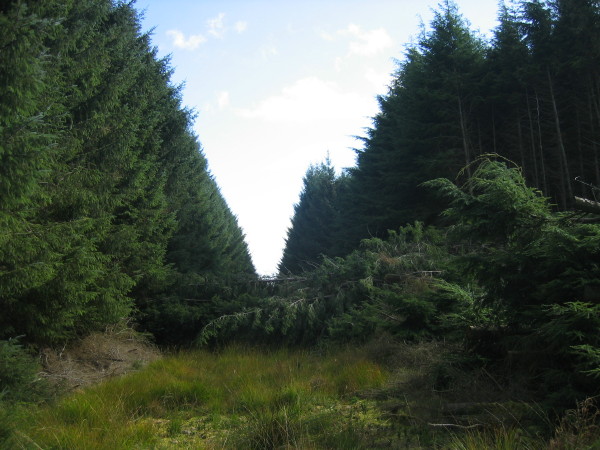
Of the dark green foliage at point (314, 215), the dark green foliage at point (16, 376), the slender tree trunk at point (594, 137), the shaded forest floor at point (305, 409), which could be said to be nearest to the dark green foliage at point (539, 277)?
the shaded forest floor at point (305, 409)

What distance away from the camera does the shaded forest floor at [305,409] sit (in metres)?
3.73

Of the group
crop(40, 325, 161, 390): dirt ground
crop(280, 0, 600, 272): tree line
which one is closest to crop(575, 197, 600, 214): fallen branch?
crop(40, 325, 161, 390): dirt ground

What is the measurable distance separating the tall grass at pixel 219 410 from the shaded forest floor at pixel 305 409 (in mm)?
15

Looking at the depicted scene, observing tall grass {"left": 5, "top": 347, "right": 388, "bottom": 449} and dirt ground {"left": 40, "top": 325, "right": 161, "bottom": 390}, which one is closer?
tall grass {"left": 5, "top": 347, "right": 388, "bottom": 449}

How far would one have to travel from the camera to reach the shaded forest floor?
3.73m

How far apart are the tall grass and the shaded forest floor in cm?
2

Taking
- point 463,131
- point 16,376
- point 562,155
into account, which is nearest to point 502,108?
point 463,131

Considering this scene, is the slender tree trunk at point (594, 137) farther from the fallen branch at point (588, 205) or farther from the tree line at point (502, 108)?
the fallen branch at point (588, 205)

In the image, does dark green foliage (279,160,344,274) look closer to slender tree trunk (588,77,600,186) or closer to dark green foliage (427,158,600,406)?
slender tree trunk (588,77,600,186)

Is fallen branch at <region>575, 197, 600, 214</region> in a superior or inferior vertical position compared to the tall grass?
superior

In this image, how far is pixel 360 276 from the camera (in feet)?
32.8

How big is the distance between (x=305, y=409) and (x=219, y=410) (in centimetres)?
104

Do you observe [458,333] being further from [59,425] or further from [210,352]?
[210,352]

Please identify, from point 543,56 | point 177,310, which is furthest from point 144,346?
point 543,56
